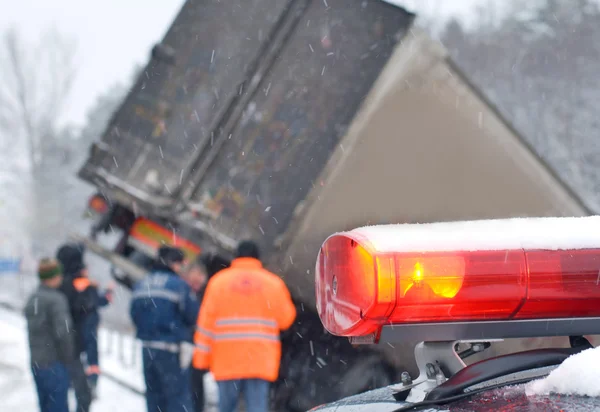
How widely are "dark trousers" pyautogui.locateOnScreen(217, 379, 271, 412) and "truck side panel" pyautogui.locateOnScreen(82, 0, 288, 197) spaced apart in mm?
2168

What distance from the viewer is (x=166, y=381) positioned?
5.89 metres

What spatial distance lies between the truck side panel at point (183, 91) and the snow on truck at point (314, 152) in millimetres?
14

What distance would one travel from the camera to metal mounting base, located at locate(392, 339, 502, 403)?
1675mm

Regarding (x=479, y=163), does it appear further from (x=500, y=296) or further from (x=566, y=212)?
(x=500, y=296)

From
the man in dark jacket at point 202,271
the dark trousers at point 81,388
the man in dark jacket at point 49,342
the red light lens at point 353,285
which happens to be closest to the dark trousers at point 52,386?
the man in dark jacket at point 49,342

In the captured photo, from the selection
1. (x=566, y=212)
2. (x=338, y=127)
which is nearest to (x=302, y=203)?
(x=338, y=127)

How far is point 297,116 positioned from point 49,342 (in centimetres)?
269

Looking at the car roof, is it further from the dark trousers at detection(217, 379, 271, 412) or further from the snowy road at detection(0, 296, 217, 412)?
the snowy road at detection(0, 296, 217, 412)

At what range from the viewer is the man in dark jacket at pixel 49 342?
5926mm

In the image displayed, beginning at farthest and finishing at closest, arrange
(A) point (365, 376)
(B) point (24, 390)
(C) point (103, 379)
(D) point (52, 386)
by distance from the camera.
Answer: (C) point (103, 379)
(B) point (24, 390)
(A) point (365, 376)
(D) point (52, 386)

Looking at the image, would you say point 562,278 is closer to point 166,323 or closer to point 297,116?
point 166,323

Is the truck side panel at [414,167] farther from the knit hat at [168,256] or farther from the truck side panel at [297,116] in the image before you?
the knit hat at [168,256]

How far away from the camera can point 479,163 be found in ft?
22.7

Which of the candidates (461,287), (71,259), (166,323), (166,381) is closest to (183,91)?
(71,259)
